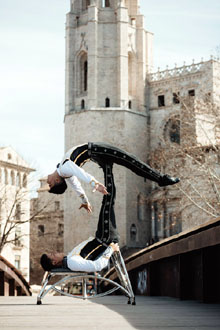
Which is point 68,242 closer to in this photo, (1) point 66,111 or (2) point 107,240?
(1) point 66,111

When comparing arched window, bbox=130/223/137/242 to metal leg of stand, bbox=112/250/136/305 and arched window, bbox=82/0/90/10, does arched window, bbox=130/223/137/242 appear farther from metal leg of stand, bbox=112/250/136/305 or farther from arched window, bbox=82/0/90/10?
metal leg of stand, bbox=112/250/136/305

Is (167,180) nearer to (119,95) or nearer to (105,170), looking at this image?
(105,170)

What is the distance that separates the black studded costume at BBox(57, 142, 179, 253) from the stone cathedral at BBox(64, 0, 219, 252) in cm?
4755

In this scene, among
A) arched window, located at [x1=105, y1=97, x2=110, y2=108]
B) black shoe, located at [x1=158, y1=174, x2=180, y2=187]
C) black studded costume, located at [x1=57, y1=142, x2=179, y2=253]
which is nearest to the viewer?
black studded costume, located at [x1=57, y1=142, x2=179, y2=253]

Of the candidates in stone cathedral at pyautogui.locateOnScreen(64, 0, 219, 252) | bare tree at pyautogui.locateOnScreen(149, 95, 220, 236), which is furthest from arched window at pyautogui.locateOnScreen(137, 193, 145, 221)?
bare tree at pyautogui.locateOnScreen(149, 95, 220, 236)

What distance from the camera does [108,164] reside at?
772 cm

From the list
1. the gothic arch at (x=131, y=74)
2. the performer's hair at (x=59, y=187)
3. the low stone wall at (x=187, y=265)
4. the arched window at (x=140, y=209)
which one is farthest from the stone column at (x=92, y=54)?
the performer's hair at (x=59, y=187)

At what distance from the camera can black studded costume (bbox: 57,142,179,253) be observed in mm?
7543

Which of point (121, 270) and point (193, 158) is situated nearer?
point (121, 270)

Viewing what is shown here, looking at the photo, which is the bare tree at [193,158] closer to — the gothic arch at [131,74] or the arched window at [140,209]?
the arched window at [140,209]

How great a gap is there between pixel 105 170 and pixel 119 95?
5161 centimetres

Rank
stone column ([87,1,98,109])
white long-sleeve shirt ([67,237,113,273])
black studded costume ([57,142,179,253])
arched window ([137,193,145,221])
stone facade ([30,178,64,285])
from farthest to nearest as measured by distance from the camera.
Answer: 1. stone facade ([30,178,64,285])
2. stone column ([87,1,98,109])
3. arched window ([137,193,145,221])
4. black studded costume ([57,142,179,253])
5. white long-sleeve shirt ([67,237,113,273])

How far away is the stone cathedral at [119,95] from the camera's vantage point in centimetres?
5697

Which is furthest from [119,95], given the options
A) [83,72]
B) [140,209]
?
[140,209]
